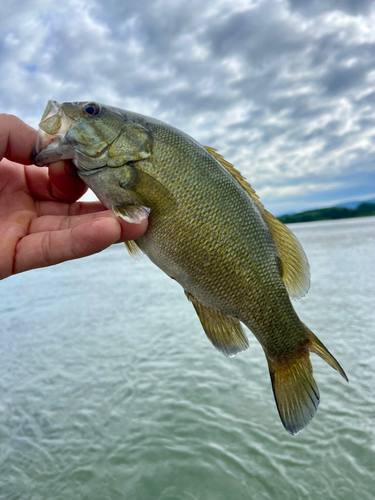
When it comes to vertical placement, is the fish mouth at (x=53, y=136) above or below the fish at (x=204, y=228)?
above

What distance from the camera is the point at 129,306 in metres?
14.9

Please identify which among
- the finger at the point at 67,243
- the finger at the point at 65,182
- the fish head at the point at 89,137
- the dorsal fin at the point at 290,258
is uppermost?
the fish head at the point at 89,137

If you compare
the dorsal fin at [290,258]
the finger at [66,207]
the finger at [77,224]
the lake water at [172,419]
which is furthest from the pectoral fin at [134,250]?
the lake water at [172,419]

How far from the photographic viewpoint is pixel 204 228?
231cm

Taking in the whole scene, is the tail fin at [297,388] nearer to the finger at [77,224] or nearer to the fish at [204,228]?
the fish at [204,228]

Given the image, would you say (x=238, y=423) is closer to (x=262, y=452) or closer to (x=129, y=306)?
(x=262, y=452)

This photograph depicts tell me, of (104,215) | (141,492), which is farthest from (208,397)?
(104,215)

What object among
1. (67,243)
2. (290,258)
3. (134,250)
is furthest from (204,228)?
(67,243)

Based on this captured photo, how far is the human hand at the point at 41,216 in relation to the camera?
2.22 metres

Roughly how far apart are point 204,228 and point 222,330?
73cm

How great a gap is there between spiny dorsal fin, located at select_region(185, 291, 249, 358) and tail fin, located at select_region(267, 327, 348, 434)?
0.27 meters

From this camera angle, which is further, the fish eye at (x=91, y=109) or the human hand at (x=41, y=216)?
the fish eye at (x=91, y=109)

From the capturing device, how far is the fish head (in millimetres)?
2408

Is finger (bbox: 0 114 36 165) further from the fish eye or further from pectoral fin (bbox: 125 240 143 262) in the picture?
pectoral fin (bbox: 125 240 143 262)
